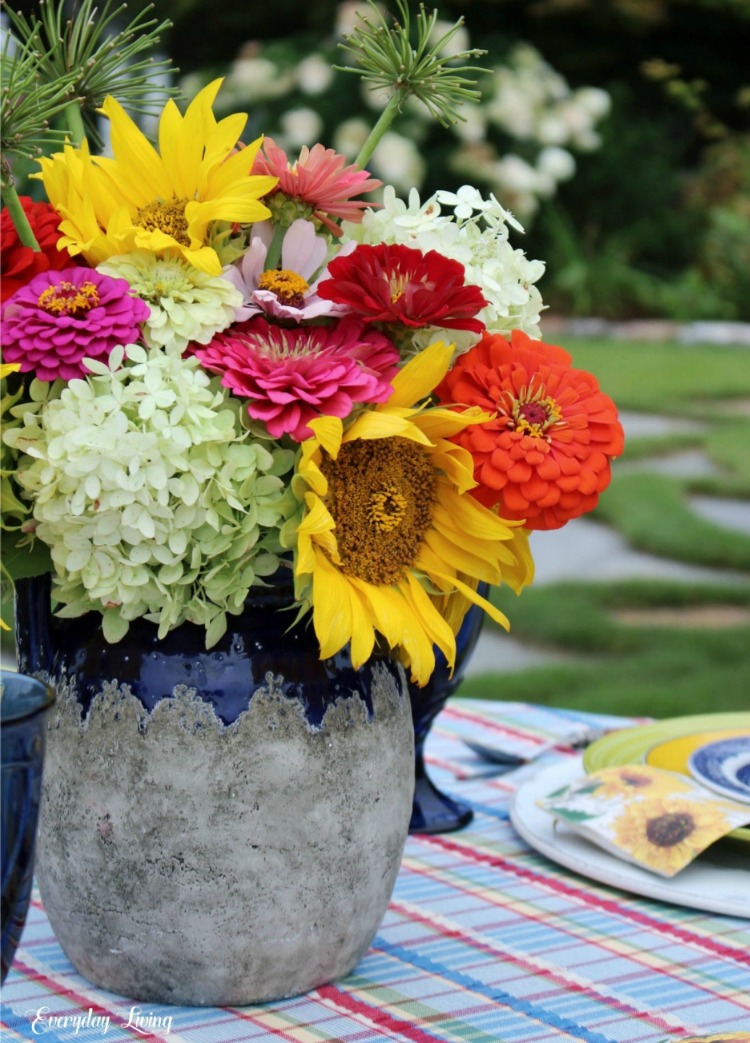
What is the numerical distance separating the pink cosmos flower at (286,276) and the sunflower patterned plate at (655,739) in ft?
1.59

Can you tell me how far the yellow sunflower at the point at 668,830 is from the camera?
921mm

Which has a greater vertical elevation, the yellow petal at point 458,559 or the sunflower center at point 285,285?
the sunflower center at point 285,285

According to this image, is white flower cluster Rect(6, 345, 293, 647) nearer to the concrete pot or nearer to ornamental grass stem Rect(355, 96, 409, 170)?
the concrete pot

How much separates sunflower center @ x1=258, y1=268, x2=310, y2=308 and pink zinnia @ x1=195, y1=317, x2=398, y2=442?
20 millimetres

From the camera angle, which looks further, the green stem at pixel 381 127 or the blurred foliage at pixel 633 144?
the blurred foliage at pixel 633 144

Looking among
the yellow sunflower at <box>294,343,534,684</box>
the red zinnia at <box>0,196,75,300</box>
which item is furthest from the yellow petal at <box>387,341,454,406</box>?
the red zinnia at <box>0,196,75,300</box>

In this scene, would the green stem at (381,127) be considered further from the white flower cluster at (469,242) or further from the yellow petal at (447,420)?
the yellow petal at (447,420)

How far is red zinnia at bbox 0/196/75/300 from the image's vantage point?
766 millimetres

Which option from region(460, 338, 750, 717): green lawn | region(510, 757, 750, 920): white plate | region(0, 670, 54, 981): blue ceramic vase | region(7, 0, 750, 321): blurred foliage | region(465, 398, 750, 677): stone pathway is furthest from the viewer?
region(7, 0, 750, 321): blurred foliage

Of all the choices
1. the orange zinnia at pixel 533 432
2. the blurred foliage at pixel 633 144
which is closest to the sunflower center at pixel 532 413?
the orange zinnia at pixel 533 432

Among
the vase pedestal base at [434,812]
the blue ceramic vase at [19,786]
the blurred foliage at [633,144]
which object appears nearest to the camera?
the blue ceramic vase at [19,786]

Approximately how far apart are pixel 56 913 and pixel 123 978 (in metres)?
0.06

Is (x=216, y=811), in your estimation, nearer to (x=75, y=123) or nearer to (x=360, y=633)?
(x=360, y=633)

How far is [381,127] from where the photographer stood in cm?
79
